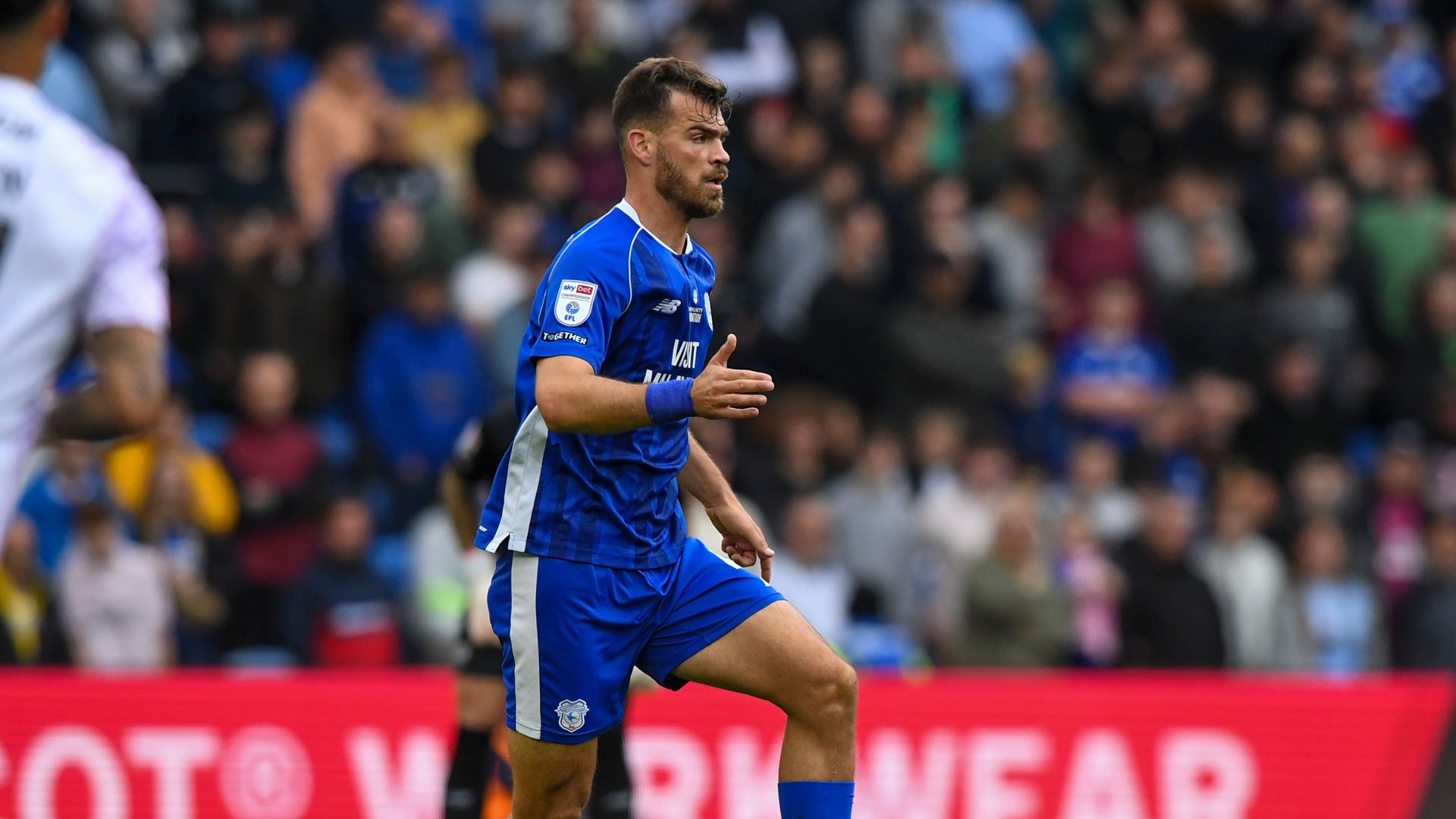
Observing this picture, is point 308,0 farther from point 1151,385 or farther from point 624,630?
point 624,630

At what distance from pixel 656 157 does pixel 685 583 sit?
1.20 metres

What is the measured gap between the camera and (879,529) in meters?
11.7

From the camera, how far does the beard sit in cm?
527

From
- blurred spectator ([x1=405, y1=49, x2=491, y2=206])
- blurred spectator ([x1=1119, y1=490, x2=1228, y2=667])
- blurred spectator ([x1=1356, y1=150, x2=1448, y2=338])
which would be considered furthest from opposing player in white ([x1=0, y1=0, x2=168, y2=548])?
blurred spectator ([x1=1356, y1=150, x2=1448, y2=338])

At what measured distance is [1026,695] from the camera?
31.2 ft

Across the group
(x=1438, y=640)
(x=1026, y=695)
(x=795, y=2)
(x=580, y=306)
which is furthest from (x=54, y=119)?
(x=795, y=2)

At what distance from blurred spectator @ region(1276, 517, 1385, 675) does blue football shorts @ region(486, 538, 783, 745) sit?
731cm

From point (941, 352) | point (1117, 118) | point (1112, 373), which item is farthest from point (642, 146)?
point (1117, 118)

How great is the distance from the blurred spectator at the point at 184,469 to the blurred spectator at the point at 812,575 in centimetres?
320

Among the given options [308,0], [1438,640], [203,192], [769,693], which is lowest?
[1438,640]

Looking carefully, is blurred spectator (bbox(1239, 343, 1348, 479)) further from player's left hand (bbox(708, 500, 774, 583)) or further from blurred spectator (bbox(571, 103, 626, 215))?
player's left hand (bbox(708, 500, 774, 583))

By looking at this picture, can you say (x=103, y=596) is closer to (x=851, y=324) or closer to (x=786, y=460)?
(x=786, y=460)

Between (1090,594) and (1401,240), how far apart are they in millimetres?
4326

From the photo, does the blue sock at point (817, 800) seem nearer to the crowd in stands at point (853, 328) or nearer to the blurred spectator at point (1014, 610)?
the crowd in stands at point (853, 328)
